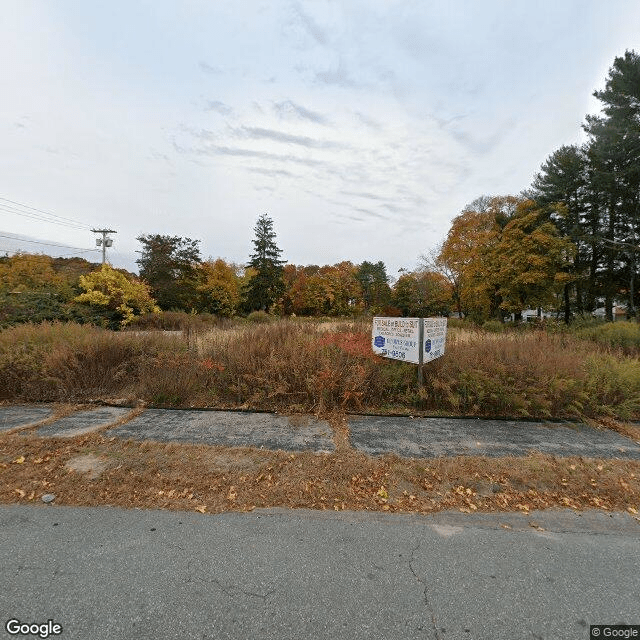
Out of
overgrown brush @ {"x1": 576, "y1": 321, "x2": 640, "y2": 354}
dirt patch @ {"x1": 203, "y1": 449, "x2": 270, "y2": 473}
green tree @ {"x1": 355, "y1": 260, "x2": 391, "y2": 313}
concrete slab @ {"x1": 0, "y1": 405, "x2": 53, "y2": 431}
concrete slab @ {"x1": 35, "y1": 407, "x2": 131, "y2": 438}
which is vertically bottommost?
concrete slab @ {"x1": 0, "y1": 405, "x2": 53, "y2": 431}

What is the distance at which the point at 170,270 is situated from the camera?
3212cm

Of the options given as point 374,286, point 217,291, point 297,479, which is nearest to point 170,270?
point 217,291

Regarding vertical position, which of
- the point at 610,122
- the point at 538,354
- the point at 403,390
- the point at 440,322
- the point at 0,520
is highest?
the point at 610,122

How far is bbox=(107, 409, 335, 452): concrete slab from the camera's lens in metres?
4.34

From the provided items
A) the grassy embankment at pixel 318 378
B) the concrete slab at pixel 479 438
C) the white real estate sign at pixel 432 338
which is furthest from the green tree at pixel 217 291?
the concrete slab at pixel 479 438

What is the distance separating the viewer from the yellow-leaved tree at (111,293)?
15.7m

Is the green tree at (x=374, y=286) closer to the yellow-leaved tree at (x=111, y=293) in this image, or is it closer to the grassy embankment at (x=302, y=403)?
the yellow-leaved tree at (x=111, y=293)

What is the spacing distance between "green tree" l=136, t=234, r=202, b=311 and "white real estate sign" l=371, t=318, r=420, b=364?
93.5 ft

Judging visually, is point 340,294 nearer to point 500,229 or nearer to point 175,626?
point 500,229

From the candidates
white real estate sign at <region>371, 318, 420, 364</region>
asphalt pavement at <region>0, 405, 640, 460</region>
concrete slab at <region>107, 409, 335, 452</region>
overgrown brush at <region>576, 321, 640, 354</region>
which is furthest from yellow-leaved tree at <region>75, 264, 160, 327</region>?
overgrown brush at <region>576, 321, 640, 354</region>

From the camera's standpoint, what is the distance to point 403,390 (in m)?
6.11

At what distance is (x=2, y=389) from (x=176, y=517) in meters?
5.86

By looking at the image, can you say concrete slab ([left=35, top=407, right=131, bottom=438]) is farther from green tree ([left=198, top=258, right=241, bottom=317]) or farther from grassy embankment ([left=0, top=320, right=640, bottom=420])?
green tree ([left=198, top=258, right=241, bottom=317])

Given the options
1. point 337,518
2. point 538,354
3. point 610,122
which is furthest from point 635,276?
point 337,518
